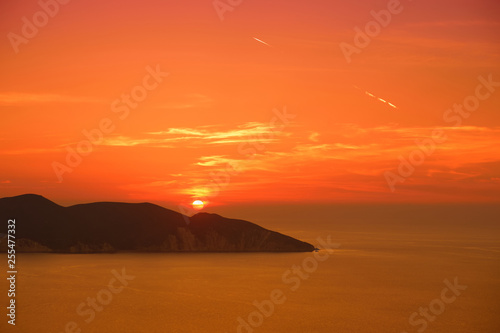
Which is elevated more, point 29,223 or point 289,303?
point 29,223

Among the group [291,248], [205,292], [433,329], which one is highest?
[291,248]

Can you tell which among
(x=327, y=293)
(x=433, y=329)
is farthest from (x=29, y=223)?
(x=433, y=329)

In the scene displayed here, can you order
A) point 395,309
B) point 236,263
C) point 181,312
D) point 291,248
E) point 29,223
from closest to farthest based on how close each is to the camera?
1. point 181,312
2. point 395,309
3. point 236,263
4. point 29,223
5. point 291,248

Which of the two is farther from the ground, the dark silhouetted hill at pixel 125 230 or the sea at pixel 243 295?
the dark silhouetted hill at pixel 125 230

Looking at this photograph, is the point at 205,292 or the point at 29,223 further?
the point at 29,223

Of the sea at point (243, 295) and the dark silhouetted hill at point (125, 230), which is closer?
the sea at point (243, 295)

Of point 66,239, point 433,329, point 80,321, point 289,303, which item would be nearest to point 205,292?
point 289,303

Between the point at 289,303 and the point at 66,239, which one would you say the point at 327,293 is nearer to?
the point at 289,303

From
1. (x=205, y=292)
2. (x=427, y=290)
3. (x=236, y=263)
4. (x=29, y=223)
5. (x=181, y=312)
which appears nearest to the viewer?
(x=181, y=312)

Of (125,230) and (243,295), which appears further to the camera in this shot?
(125,230)

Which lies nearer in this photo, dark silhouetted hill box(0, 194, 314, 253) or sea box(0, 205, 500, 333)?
sea box(0, 205, 500, 333)

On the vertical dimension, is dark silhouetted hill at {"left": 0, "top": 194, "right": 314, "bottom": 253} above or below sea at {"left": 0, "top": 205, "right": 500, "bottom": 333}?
above
